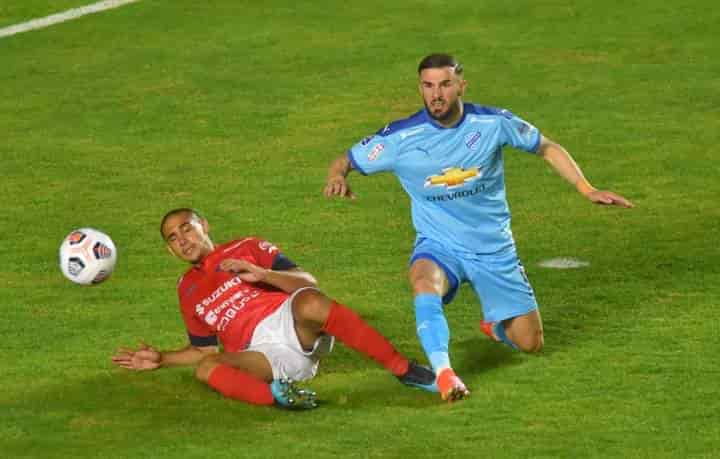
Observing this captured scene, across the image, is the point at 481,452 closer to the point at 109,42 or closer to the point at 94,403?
the point at 94,403

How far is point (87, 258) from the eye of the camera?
9.37 meters

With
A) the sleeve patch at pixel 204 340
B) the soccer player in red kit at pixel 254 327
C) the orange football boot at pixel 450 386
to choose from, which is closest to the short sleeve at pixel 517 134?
the soccer player in red kit at pixel 254 327

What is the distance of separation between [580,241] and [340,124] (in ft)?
11.3

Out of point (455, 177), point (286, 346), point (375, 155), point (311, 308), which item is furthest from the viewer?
point (375, 155)

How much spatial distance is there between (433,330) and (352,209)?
385 centimetres

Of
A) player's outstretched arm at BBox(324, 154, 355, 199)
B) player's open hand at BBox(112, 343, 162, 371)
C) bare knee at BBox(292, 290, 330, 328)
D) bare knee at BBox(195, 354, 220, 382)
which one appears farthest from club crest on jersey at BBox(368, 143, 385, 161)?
player's open hand at BBox(112, 343, 162, 371)

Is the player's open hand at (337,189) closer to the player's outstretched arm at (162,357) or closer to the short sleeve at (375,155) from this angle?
the short sleeve at (375,155)

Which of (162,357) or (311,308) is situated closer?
(311,308)

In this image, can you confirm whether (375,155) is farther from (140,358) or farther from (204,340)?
(140,358)

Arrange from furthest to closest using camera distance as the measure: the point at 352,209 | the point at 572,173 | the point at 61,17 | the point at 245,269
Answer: the point at 61,17 < the point at 352,209 < the point at 572,173 < the point at 245,269

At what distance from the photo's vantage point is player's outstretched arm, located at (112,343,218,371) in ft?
29.3

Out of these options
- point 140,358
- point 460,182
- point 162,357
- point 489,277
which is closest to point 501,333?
point 489,277

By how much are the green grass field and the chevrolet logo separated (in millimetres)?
906

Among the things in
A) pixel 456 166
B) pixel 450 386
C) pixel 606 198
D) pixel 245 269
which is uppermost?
pixel 456 166
